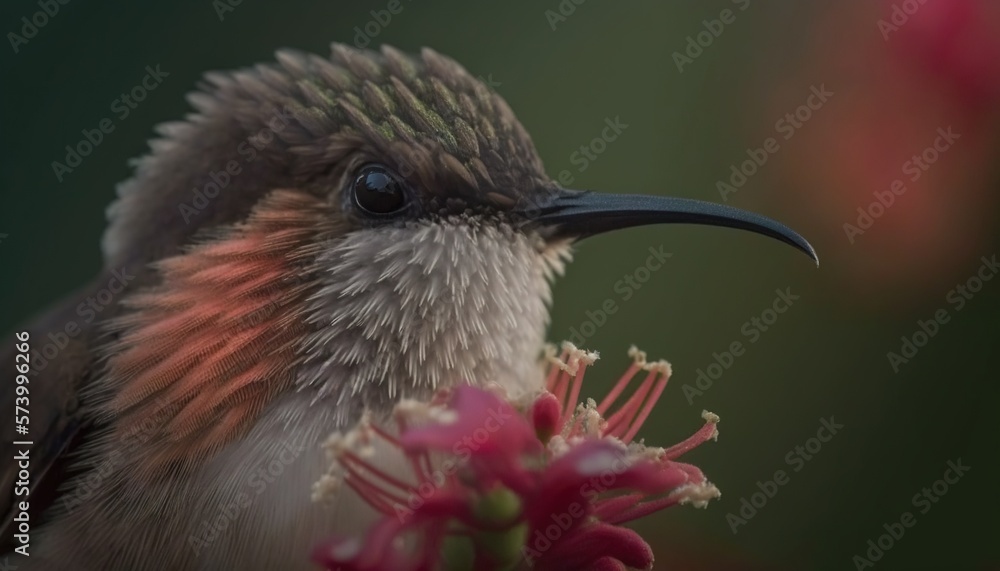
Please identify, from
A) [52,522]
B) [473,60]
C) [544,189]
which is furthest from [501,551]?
[473,60]

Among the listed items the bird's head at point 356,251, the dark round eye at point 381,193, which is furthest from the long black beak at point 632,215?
the dark round eye at point 381,193

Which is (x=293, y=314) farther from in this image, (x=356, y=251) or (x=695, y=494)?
(x=695, y=494)

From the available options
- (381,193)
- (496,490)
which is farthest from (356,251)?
(496,490)

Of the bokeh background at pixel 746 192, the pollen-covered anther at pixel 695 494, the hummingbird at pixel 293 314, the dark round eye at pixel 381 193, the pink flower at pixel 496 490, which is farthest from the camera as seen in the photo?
the bokeh background at pixel 746 192

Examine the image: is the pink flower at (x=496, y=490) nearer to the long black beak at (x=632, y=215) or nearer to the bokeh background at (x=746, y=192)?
the long black beak at (x=632, y=215)

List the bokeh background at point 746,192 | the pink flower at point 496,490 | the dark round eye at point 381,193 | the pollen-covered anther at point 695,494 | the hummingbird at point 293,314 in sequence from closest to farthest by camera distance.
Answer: the pink flower at point 496,490 → the pollen-covered anther at point 695,494 → the hummingbird at point 293,314 → the dark round eye at point 381,193 → the bokeh background at point 746,192

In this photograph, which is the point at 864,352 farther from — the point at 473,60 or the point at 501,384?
the point at 473,60
